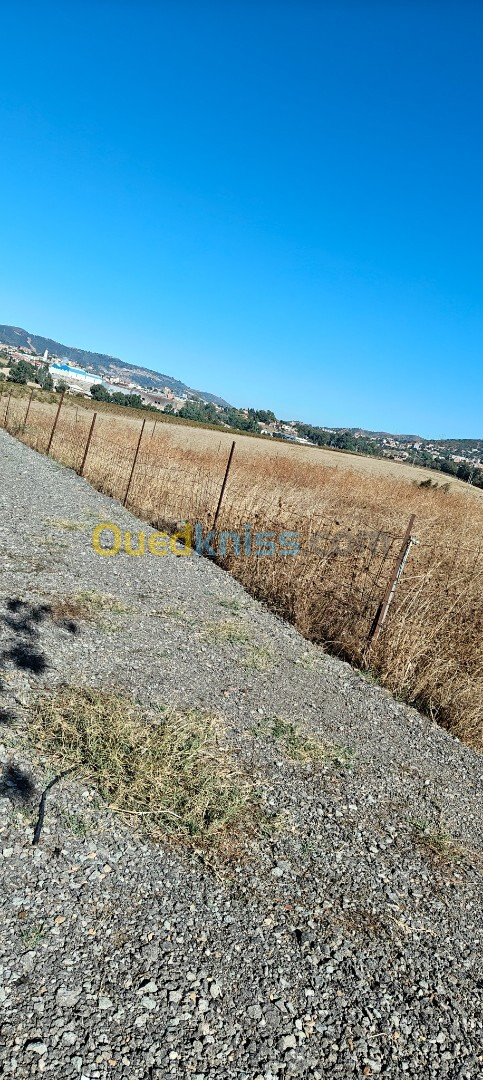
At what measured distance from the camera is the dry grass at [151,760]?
3.45 m

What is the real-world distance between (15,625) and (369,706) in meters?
3.59

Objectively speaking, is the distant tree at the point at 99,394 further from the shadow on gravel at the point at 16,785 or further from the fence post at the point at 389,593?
the shadow on gravel at the point at 16,785

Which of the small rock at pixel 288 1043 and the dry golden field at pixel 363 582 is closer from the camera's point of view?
the small rock at pixel 288 1043

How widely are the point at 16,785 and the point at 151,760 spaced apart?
872 mm

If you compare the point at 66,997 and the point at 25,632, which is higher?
Answer: the point at 66,997

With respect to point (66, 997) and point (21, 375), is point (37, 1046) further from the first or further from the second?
point (21, 375)

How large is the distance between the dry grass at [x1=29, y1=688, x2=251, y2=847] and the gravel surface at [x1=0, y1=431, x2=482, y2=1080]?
152 mm

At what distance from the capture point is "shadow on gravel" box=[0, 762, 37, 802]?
334 cm

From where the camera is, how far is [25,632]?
18.3ft

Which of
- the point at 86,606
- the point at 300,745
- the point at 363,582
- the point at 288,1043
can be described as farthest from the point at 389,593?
the point at 288,1043

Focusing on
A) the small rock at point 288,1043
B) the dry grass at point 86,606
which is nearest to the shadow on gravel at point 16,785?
the small rock at point 288,1043

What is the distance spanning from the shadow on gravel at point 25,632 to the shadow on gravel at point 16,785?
3.57 ft

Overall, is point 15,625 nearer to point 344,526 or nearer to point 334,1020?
point 334,1020

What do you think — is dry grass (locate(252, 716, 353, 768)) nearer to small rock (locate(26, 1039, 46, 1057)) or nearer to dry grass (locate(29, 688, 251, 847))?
dry grass (locate(29, 688, 251, 847))
